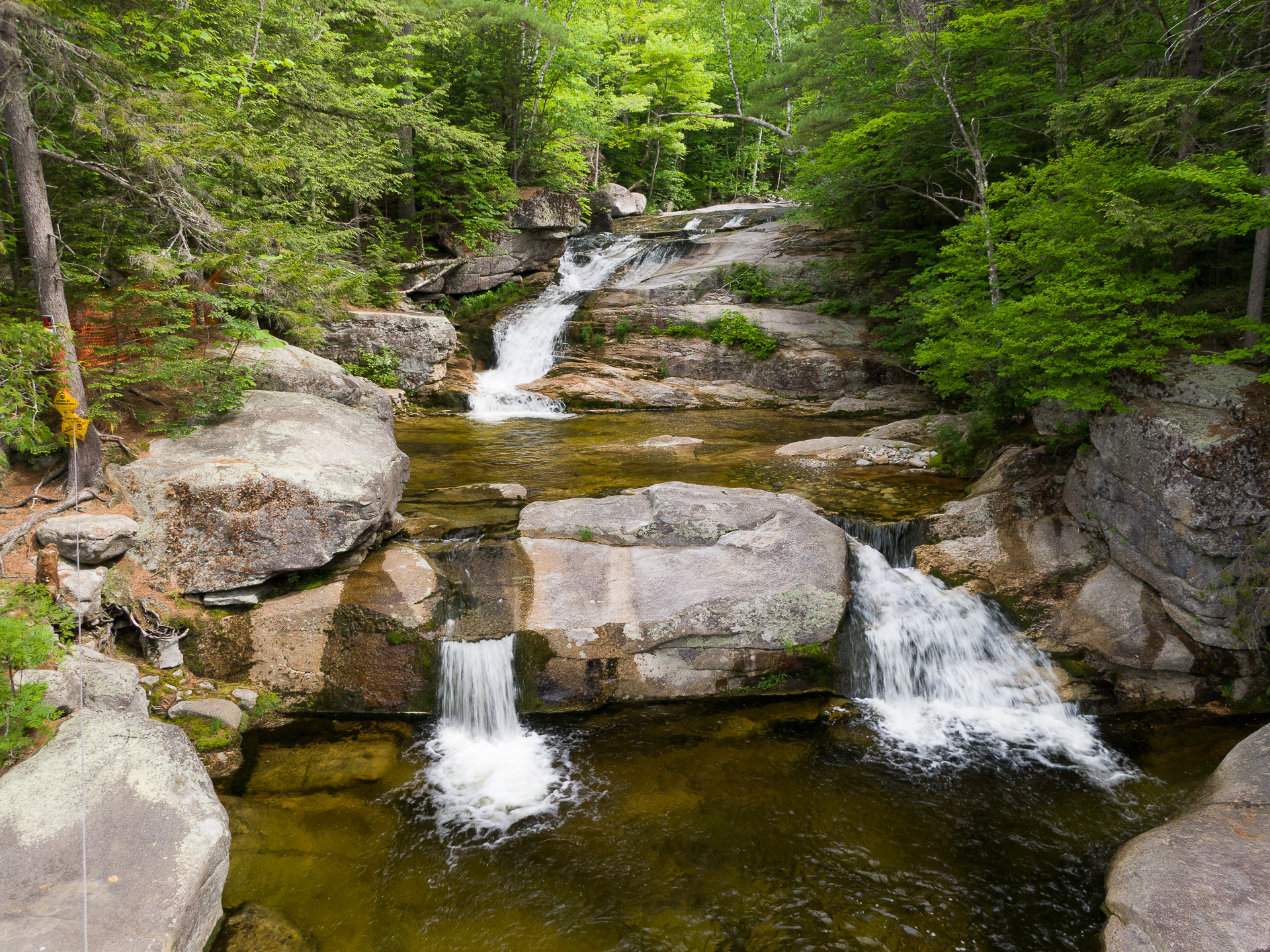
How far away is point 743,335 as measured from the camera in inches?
648

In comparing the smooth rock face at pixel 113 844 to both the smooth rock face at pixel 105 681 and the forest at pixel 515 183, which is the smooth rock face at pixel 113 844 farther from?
the forest at pixel 515 183

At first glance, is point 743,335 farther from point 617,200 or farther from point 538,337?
point 617,200

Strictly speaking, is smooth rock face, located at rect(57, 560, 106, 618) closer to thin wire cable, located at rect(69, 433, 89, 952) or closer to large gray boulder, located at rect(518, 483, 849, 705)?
thin wire cable, located at rect(69, 433, 89, 952)

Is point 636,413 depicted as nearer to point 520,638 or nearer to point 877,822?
point 520,638

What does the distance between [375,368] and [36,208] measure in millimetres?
8957

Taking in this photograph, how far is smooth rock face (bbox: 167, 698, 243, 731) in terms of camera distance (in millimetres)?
5398

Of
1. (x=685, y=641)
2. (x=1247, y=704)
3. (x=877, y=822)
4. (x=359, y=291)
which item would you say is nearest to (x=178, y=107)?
(x=359, y=291)

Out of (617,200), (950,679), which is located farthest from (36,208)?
(617,200)

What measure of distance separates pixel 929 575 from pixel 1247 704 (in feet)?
9.65

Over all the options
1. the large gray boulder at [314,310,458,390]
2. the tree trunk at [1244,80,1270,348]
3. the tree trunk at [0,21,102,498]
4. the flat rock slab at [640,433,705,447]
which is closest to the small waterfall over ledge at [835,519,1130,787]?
the tree trunk at [1244,80,1270,348]

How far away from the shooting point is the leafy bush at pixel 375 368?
577 inches

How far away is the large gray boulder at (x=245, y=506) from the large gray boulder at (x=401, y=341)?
8239 mm

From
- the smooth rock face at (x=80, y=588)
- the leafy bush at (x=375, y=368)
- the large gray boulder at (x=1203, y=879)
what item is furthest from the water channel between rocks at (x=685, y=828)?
the leafy bush at (x=375, y=368)

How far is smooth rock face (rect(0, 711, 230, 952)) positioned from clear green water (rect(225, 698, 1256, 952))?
2.62 feet
